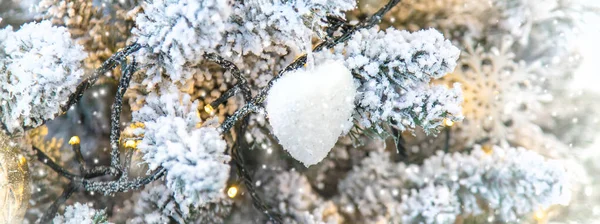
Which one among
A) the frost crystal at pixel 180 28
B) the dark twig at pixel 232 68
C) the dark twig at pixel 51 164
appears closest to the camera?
the frost crystal at pixel 180 28

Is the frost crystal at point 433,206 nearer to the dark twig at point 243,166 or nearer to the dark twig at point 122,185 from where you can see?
the dark twig at point 243,166

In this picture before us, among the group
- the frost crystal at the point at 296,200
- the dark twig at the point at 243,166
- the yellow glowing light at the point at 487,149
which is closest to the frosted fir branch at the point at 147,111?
the dark twig at the point at 243,166

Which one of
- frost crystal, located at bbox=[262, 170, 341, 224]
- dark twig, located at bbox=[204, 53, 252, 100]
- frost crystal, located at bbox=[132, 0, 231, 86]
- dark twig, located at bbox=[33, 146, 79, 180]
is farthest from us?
frost crystal, located at bbox=[262, 170, 341, 224]

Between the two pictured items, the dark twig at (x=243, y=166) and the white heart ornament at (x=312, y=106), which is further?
the dark twig at (x=243, y=166)

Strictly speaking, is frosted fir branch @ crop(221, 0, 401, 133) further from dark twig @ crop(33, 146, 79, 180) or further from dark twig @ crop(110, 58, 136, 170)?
dark twig @ crop(33, 146, 79, 180)

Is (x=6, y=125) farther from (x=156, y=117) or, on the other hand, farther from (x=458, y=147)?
(x=458, y=147)

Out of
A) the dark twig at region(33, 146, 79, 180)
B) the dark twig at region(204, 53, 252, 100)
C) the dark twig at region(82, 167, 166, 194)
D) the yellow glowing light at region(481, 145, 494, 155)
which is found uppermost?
the yellow glowing light at region(481, 145, 494, 155)

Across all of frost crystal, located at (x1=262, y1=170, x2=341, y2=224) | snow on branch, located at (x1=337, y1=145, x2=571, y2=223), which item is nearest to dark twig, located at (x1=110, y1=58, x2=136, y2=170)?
frost crystal, located at (x1=262, y1=170, x2=341, y2=224)

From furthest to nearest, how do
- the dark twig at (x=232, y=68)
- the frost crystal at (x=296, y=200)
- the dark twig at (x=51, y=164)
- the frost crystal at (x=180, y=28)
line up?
the frost crystal at (x=296, y=200) → the dark twig at (x=51, y=164) → the dark twig at (x=232, y=68) → the frost crystal at (x=180, y=28)
